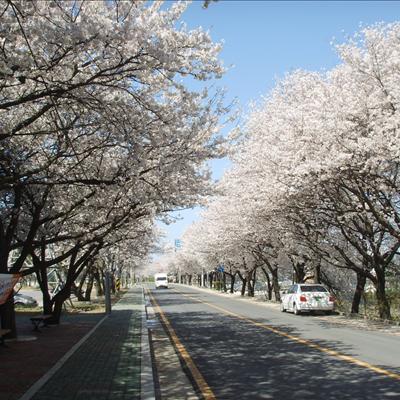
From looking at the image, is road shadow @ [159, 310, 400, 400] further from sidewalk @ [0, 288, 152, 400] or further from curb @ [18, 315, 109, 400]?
curb @ [18, 315, 109, 400]

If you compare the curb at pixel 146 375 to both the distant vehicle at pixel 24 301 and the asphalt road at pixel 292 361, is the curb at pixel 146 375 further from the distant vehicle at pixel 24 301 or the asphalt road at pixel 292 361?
the distant vehicle at pixel 24 301

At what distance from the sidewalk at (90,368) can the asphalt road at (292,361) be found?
3.99 feet

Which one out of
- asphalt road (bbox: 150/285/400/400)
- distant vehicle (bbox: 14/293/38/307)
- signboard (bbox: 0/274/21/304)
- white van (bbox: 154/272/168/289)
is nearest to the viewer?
asphalt road (bbox: 150/285/400/400)

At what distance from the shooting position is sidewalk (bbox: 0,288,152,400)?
25.5ft

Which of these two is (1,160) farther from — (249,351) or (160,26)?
(249,351)

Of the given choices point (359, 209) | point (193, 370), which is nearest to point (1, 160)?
point (193, 370)

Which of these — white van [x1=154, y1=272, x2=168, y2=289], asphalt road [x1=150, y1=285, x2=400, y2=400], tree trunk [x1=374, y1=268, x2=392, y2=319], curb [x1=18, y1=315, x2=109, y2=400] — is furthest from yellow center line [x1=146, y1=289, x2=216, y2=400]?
white van [x1=154, y1=272, x2=168, y2=289]

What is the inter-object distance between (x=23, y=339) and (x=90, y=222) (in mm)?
5017

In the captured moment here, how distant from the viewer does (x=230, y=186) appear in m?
30.4

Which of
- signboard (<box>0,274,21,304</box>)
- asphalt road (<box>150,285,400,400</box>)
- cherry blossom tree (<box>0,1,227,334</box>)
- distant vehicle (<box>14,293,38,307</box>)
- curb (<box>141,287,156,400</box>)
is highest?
cherry blossom tree (<box>0,1,227,334</box>)

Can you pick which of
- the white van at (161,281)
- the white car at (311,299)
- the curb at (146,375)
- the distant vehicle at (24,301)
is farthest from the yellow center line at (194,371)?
the white van at (161,281)

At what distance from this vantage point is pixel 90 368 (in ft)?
32.9

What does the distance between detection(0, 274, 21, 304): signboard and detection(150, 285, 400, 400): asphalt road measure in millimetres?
4645

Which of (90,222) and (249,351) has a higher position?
(90,222)
